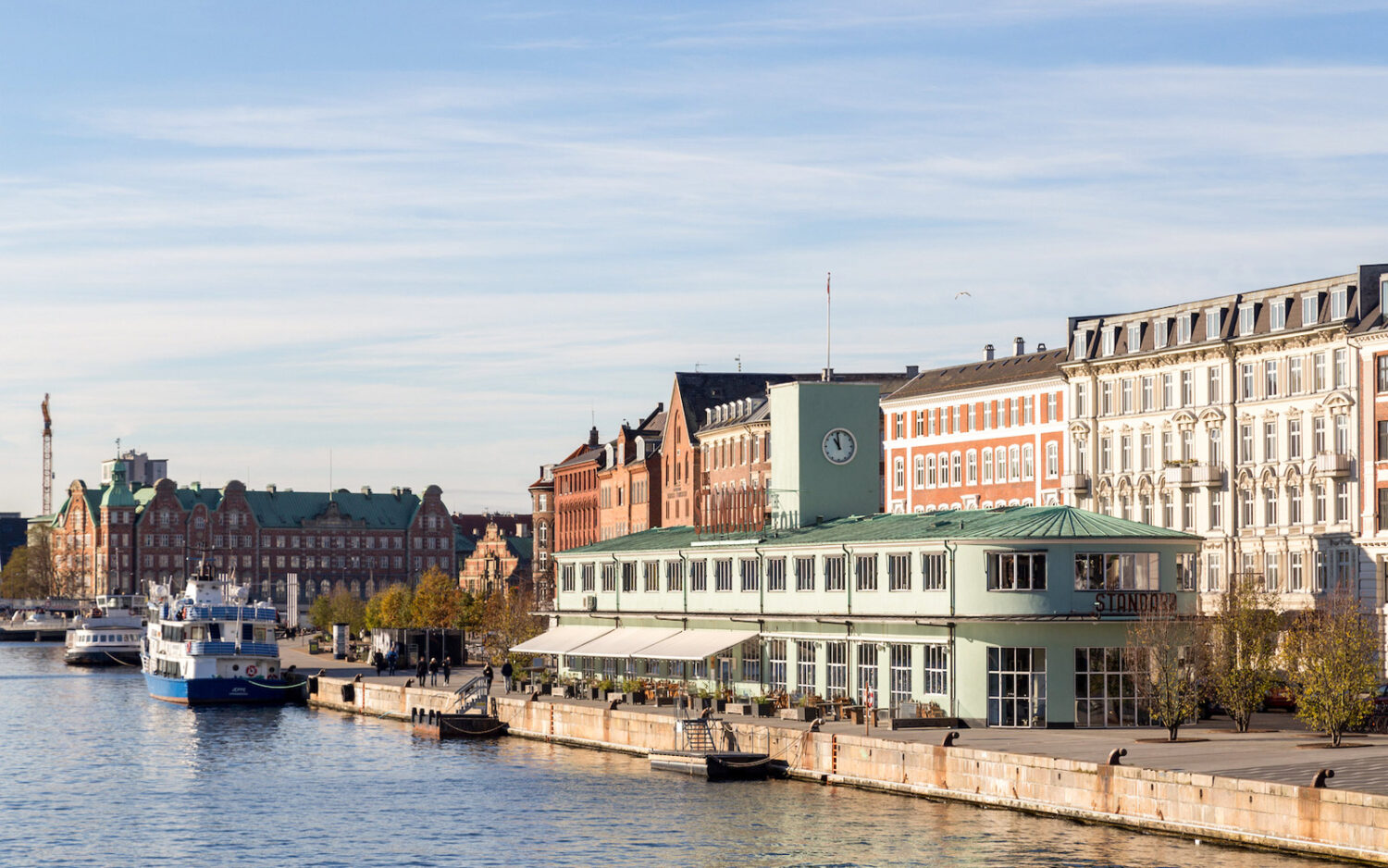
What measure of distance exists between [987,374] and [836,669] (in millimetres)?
47319

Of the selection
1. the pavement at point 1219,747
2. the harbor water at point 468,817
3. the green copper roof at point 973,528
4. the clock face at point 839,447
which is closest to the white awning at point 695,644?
the green copper roof at point 973,528

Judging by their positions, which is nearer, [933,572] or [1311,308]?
[933,572]

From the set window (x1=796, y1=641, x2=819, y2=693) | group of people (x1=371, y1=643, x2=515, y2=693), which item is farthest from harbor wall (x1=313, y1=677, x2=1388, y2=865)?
group of people (x1=371, y1=643, x2=515, y2=693)

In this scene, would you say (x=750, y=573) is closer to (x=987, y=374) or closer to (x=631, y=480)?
(x=987, y=374)

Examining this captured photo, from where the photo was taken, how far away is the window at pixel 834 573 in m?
85.2

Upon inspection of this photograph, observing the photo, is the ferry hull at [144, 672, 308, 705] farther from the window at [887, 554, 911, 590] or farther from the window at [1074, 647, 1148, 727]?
the window at [1074, 647, 1148, 727]

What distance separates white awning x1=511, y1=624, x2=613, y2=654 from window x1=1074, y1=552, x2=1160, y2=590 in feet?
121

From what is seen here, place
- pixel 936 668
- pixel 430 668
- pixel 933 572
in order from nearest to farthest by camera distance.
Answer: pixel 936 668 → pixel 933 572 → pixel 430 668

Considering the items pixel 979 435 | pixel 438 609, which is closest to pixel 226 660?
pixel 979 435

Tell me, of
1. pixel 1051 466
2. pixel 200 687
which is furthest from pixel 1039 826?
pixel 200 687

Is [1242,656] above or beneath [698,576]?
beneath

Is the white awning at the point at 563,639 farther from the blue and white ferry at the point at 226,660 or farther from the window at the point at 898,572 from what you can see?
the window at the point at 898,572

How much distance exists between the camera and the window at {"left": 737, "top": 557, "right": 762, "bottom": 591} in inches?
3659

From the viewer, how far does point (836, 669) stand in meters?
85.2
